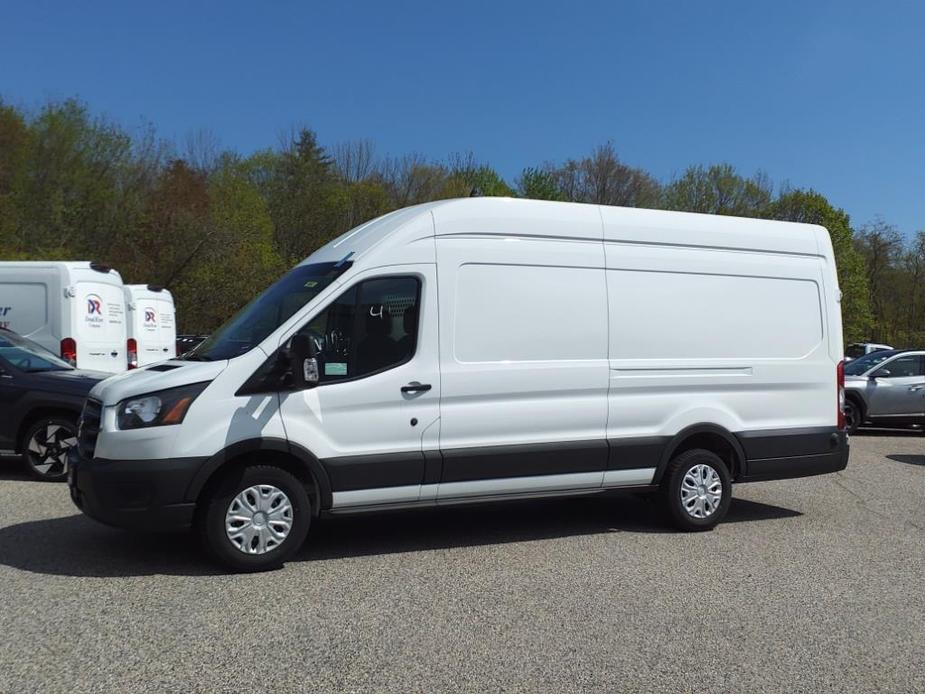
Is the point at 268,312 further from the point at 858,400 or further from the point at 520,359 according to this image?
the point at 858,400

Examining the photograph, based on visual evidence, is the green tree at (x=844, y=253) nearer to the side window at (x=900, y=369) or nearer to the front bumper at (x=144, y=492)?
the side window at (x=900, y=369)

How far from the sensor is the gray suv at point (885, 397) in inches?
671

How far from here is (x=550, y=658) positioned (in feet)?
15.0

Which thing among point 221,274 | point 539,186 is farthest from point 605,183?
point 221,274

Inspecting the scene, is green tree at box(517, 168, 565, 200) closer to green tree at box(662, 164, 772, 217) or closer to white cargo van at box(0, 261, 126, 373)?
green tree at box(662, 164, 772, 217)

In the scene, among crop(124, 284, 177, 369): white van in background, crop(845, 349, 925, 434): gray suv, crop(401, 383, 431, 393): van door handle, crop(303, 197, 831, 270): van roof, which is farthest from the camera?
crop(124, 284, 177, 369): white van in background

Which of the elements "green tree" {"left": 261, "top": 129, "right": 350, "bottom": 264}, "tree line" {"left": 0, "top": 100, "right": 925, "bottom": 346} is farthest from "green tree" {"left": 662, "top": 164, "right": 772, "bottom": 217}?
"green tree" {"left": 261, "top": 129, "right": 350, "bottom": 264}

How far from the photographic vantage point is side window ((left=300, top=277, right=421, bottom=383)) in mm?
6312

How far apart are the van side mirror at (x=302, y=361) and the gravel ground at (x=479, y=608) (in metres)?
1.31

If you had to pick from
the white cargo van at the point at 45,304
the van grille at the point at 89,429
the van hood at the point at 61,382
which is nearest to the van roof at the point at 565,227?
the van grille at the point at 89,429

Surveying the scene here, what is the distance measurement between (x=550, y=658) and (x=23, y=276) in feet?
34.3

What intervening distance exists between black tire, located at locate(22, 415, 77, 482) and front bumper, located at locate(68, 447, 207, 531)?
425cm

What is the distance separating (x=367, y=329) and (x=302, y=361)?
2.03 feet

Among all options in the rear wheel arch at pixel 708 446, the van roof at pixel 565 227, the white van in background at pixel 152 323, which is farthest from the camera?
the white van in background at pixel 152 323
